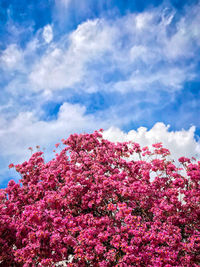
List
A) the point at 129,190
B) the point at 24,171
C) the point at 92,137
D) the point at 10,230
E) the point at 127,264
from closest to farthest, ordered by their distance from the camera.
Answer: the point at 127,264 < the point at 129,190 < the point at 10,230 < the point at 24,171 < the point at 92,137

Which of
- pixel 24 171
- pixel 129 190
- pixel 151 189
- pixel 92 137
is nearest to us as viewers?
pixel 129 190

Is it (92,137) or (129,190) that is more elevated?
(92,137)

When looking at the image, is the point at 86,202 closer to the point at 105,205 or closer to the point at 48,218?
the point at 105,205

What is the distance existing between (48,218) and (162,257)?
5278mm

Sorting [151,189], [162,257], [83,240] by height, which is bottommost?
[162,257]

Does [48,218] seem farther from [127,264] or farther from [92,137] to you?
[92,137]

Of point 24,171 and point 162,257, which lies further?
point 24,171

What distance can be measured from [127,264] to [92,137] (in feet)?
27.9

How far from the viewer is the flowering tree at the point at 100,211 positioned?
9359mm

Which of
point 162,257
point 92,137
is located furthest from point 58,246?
point 92,137

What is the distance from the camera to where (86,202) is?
36.3ft

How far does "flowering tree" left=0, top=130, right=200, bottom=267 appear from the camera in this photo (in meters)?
9.36

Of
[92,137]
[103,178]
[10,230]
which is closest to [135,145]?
[92,137]

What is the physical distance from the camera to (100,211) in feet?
38.9
